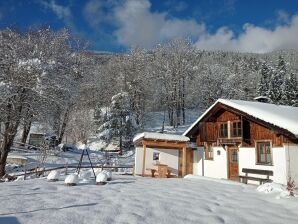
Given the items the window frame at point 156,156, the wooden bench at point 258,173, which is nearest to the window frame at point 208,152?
the window frame at point 156,156

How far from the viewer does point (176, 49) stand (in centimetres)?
5472

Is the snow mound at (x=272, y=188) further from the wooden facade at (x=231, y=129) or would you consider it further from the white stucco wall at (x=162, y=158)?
the white stucco wall at (x=162, y=158)

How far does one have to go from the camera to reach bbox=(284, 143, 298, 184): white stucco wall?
1978 centimetres

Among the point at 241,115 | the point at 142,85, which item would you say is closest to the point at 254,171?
the point at 241,115

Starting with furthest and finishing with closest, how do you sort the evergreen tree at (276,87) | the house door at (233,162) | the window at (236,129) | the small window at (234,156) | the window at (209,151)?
1. the evergreen tree at (276,87)
2. the window at (209,151)
3. the small window at (234,156)
4. the house door at (233,162)
5. the window at (236,129)

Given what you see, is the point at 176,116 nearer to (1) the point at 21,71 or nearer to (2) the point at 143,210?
(1) the point at 21,71

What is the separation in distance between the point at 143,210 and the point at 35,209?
3.60 meters

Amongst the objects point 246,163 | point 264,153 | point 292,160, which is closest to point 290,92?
point 246,163

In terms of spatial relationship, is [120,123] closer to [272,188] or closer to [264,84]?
[264,84]

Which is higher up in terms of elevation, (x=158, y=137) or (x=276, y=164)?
(x=158, y=137)

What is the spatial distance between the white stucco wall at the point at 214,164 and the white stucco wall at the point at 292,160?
230 inches

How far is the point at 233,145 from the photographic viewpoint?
24609mm

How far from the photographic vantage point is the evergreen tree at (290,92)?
51.6 metres

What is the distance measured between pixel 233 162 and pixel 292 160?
523 centimetres
